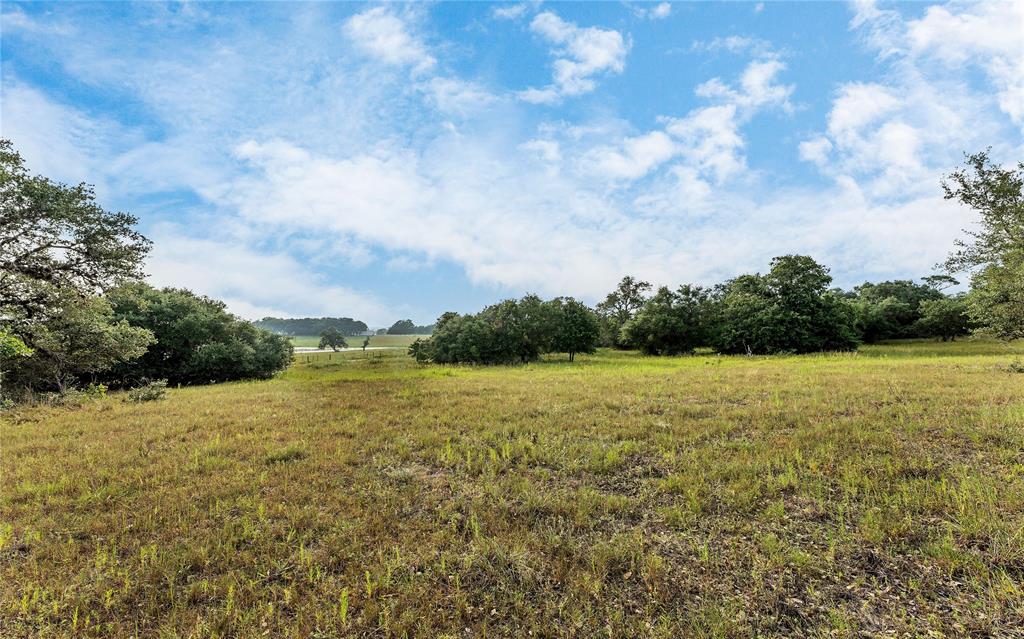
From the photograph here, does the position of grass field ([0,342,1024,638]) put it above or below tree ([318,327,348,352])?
below

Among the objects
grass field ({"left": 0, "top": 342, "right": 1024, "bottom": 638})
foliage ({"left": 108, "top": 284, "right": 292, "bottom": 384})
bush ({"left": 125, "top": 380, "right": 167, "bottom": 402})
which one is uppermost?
foliage ({"left": 108, "top": 284, "right": 292, "bottom": 384})

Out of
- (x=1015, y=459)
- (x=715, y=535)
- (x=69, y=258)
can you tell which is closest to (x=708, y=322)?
(x=1015, y=459)

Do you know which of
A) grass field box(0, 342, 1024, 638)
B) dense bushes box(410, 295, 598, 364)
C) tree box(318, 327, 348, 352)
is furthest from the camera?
tree box(318, 327, 348, 352)

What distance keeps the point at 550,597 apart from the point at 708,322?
62.2 m

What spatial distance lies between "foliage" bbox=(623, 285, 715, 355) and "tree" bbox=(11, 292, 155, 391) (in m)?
54.7

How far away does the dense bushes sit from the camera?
52.2 metres

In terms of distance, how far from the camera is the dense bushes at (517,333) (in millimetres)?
52250

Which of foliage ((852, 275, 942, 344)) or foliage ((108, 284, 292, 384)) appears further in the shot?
foliage ((852, 275, 942, 344))

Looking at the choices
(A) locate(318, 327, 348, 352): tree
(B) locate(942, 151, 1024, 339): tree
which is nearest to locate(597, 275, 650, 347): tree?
(B) locate(942, 151, 1024, 339): tree

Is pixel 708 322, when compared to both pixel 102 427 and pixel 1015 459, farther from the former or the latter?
pixel 102 427

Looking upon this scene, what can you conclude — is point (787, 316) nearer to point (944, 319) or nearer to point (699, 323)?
point (699, 323)

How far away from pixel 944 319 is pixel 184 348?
108m

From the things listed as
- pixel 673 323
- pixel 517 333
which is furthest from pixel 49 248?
pixel 673 323

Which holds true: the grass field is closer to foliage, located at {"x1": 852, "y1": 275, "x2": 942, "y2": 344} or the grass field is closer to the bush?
the bush
